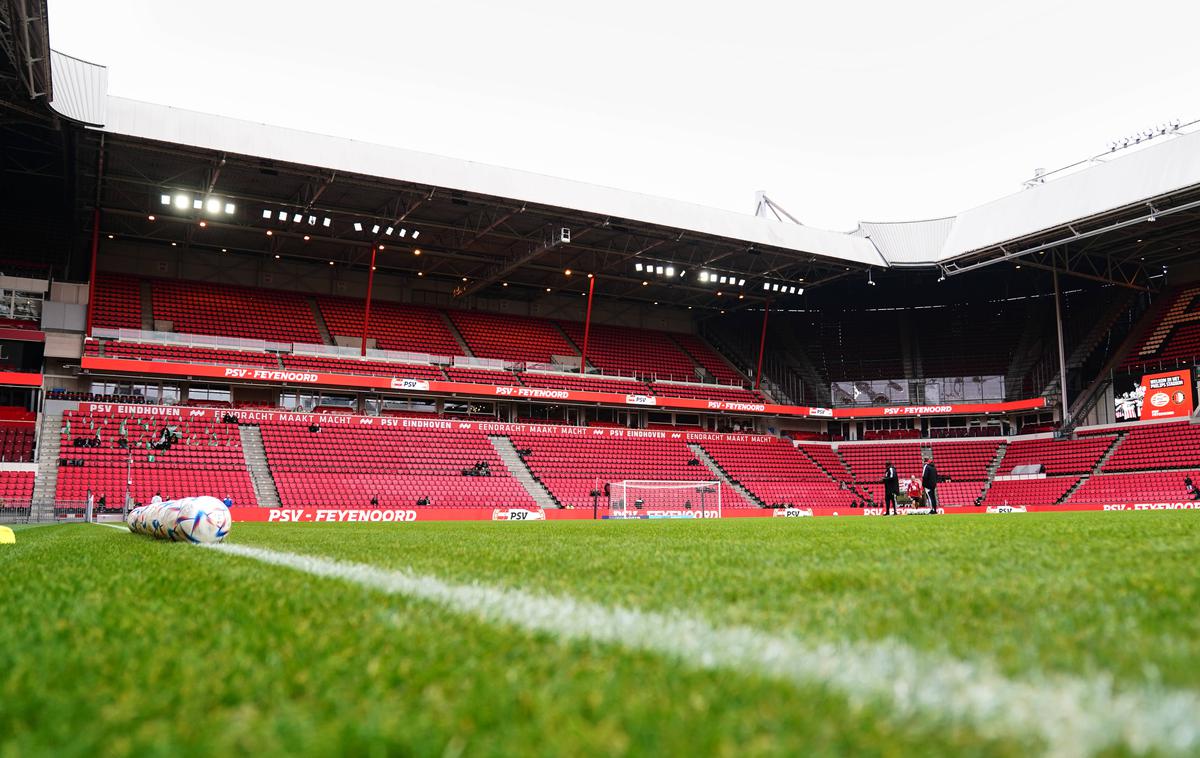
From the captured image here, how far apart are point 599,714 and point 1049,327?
4680cm

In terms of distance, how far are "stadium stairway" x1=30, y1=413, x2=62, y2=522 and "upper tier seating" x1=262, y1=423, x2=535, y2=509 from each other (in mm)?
6375

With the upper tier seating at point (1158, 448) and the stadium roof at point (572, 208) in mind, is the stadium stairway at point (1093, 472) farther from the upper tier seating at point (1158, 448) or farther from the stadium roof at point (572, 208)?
the stadium roof at point (572, 208)

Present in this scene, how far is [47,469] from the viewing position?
993 inches

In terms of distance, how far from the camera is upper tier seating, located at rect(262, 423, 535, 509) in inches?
1097

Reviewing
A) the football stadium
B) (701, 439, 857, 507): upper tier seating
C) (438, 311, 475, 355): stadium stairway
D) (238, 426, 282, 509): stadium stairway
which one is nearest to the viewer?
the football stadium

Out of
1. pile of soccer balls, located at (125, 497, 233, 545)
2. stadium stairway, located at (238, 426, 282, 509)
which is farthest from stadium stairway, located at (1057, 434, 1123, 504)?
pile of soccer balls, located at (125, 497, 233, 545)

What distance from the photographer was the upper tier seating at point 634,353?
41.7 metres

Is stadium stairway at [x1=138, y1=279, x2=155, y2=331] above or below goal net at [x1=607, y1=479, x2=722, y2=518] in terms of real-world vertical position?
above

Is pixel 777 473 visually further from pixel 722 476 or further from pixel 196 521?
pixel 196 521

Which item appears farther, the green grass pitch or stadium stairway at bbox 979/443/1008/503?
stadium stairway at bbox 979/443/1008/503

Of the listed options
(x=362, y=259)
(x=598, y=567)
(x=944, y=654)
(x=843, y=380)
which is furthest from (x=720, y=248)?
(x=944, y=654)

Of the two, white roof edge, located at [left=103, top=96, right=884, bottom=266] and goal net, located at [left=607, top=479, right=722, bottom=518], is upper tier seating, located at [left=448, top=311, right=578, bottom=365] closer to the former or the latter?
goal net, located at [left=607, top=479, right=722, bottom=518]

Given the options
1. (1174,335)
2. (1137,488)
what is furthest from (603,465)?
(1174,335)

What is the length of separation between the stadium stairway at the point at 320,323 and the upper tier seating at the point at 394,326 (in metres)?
0.14
